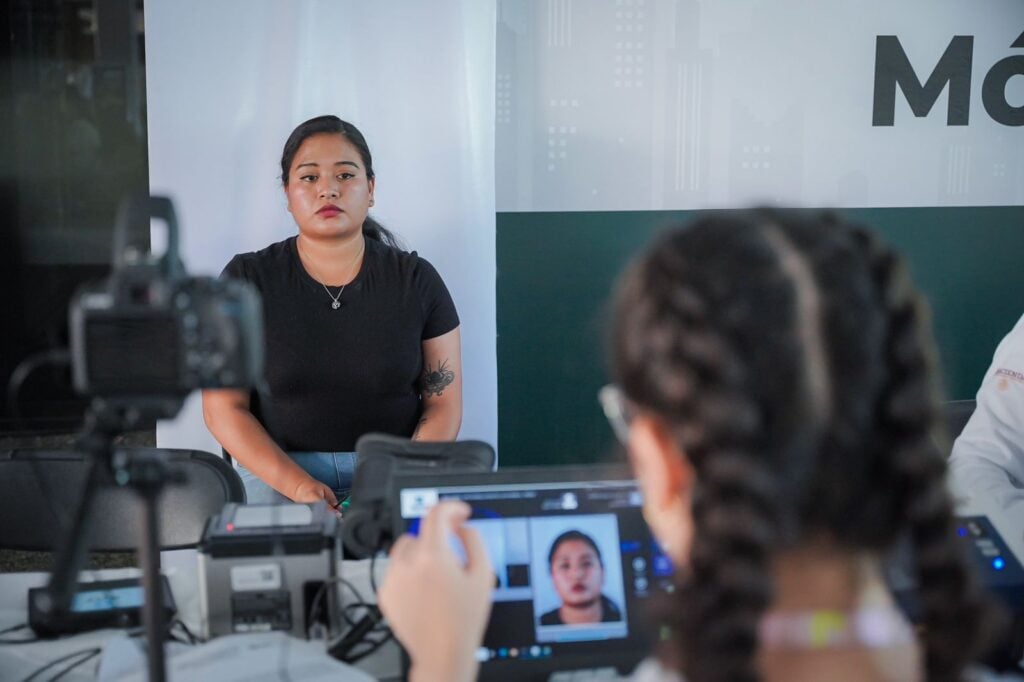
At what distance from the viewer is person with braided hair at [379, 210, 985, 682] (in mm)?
726

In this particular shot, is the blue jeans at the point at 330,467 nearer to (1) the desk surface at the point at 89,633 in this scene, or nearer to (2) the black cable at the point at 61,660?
(1) the desk surface at the point at 89,633

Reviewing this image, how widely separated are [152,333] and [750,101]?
9.94ft

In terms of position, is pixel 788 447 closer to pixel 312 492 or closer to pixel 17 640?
pixel 17 640

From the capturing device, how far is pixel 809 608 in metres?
0.78

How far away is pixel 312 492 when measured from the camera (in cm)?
267

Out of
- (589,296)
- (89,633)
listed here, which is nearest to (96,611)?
(89,633)

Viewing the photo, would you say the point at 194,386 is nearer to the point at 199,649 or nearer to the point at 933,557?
the point at 199,649

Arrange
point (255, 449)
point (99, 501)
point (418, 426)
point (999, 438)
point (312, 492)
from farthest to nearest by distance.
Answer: point (418, 426), point (255, 449), point (312, 492), point (99, 501), point (999, 438)

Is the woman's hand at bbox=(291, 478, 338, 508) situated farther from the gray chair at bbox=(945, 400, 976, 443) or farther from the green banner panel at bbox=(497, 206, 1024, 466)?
the gray chair at bbox=(945, 400, 976, 443)

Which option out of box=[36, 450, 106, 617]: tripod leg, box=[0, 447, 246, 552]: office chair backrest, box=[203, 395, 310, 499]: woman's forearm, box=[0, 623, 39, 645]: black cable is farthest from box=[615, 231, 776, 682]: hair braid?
box=[203, 395, 310, 499]: woman's forearm

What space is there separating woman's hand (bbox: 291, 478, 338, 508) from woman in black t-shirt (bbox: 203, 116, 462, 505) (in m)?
0.12

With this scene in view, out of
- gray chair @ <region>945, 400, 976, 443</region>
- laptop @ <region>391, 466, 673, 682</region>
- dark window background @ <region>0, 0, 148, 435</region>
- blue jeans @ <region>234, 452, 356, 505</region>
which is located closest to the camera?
laptop @ <region>391, 466, 673, 682</region>

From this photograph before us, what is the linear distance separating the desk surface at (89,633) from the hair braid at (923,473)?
834mm

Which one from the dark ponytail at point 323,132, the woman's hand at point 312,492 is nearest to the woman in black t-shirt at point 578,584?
the woman's hand at point 312,492
